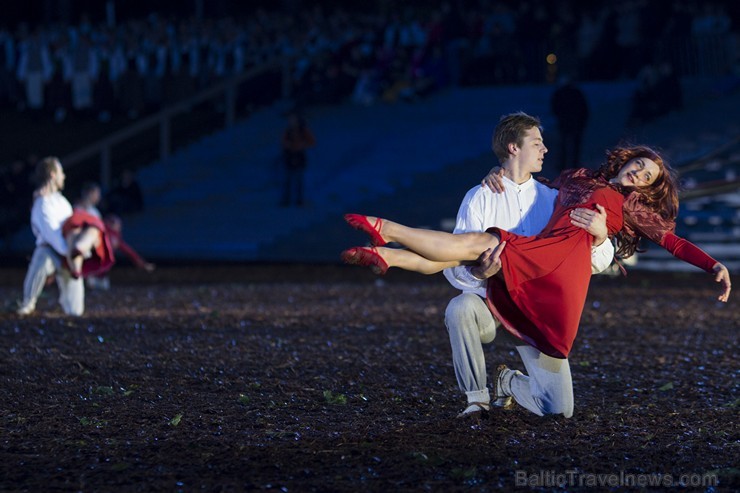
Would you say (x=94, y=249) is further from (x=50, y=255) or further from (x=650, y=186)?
(x=650, y=186)

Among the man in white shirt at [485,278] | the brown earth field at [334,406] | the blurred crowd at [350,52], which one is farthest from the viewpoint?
the blurred crowd at [350,52]

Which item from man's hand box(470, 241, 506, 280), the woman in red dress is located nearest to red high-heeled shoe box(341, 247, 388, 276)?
the woman in red dress

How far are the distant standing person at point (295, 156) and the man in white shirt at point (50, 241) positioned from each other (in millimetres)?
10126

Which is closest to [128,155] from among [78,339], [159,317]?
[159,317]

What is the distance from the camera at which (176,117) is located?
92.1ft

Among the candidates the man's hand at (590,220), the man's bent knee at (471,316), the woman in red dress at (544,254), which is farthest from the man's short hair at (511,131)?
the man's bent knee at (471,316)

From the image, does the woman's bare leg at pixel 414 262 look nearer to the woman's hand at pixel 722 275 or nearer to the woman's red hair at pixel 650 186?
the woman's red hair at pixel 650 186

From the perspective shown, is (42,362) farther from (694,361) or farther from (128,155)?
(128,155)

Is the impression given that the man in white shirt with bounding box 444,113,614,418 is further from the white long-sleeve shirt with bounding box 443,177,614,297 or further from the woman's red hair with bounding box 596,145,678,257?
the woman's red hair with bounding box 596,145,678,257

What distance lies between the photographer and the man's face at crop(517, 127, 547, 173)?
6.51 m

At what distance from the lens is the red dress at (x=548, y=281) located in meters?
6.21

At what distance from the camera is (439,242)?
613 cm

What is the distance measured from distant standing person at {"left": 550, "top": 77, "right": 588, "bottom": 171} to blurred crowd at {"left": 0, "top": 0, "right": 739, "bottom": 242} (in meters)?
2.59

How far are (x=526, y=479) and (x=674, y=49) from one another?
19457mm
